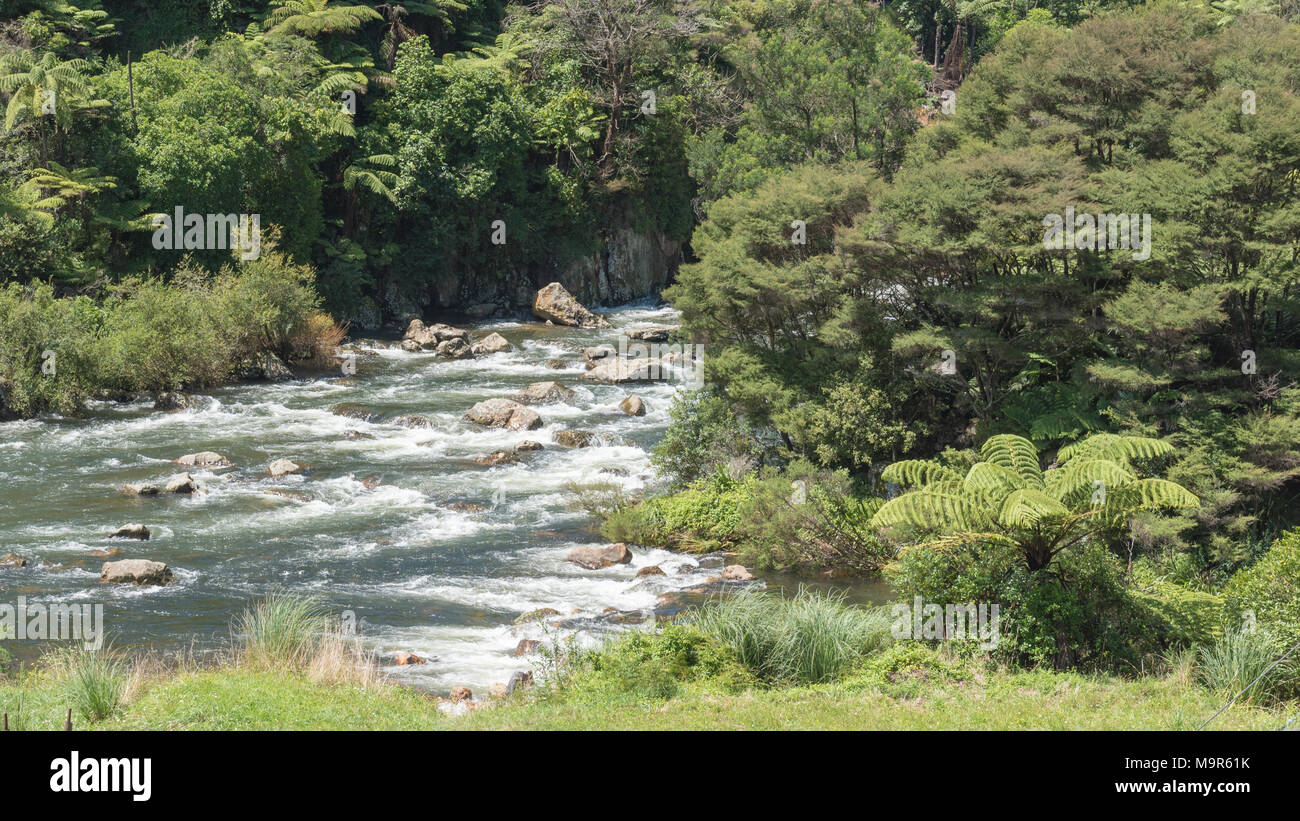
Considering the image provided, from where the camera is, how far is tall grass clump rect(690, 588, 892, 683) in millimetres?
12898

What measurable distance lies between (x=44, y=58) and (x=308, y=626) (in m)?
28.5

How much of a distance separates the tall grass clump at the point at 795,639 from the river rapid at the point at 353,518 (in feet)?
13.1

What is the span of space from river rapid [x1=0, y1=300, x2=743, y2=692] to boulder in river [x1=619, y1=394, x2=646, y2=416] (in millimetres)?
377

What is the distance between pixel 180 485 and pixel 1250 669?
20626 millimetres

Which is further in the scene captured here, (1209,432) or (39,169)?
(39,169)

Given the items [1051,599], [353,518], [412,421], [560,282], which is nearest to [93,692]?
[1051,599]

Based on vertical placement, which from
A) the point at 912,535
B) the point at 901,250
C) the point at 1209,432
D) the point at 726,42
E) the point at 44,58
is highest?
the point at 726,42

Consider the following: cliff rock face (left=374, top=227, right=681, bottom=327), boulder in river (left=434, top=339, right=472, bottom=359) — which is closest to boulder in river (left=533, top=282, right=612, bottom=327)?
cliff rock face (left=374, top=227, right=681, bottom=327)

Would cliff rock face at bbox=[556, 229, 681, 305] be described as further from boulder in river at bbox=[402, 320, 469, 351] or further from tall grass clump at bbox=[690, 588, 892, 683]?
tall grass clump at bbox=[690, 588, 892, 683]

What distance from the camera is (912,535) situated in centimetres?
1588

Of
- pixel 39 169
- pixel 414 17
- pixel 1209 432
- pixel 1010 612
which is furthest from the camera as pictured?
pixel 414 17

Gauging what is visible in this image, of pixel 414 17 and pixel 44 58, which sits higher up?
pixel 414 17
